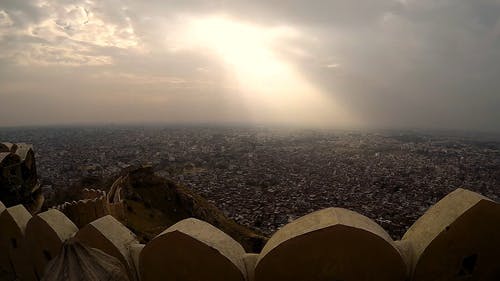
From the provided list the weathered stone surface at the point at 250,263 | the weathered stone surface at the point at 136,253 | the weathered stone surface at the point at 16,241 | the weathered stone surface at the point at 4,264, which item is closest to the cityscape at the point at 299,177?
the weathered stone surface at the point at 4,264

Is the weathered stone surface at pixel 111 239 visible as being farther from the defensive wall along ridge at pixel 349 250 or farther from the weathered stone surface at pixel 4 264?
the weathered stone surface at pixel 4 264

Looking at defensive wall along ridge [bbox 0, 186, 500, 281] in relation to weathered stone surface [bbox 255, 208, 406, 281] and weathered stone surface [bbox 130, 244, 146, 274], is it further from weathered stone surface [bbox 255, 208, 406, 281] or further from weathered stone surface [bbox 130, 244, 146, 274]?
weathered stone surface [bbox 130, 244, 146, 274]

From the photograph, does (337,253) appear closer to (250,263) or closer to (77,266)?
(250,263)

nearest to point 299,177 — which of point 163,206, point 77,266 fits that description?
point 163,206

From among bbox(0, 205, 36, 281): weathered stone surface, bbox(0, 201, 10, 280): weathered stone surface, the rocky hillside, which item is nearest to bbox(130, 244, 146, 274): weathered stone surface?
bbox(0, 205, 36, 281): weathered stone surface

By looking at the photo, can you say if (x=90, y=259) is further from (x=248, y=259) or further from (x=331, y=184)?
(x=331, y=184)
